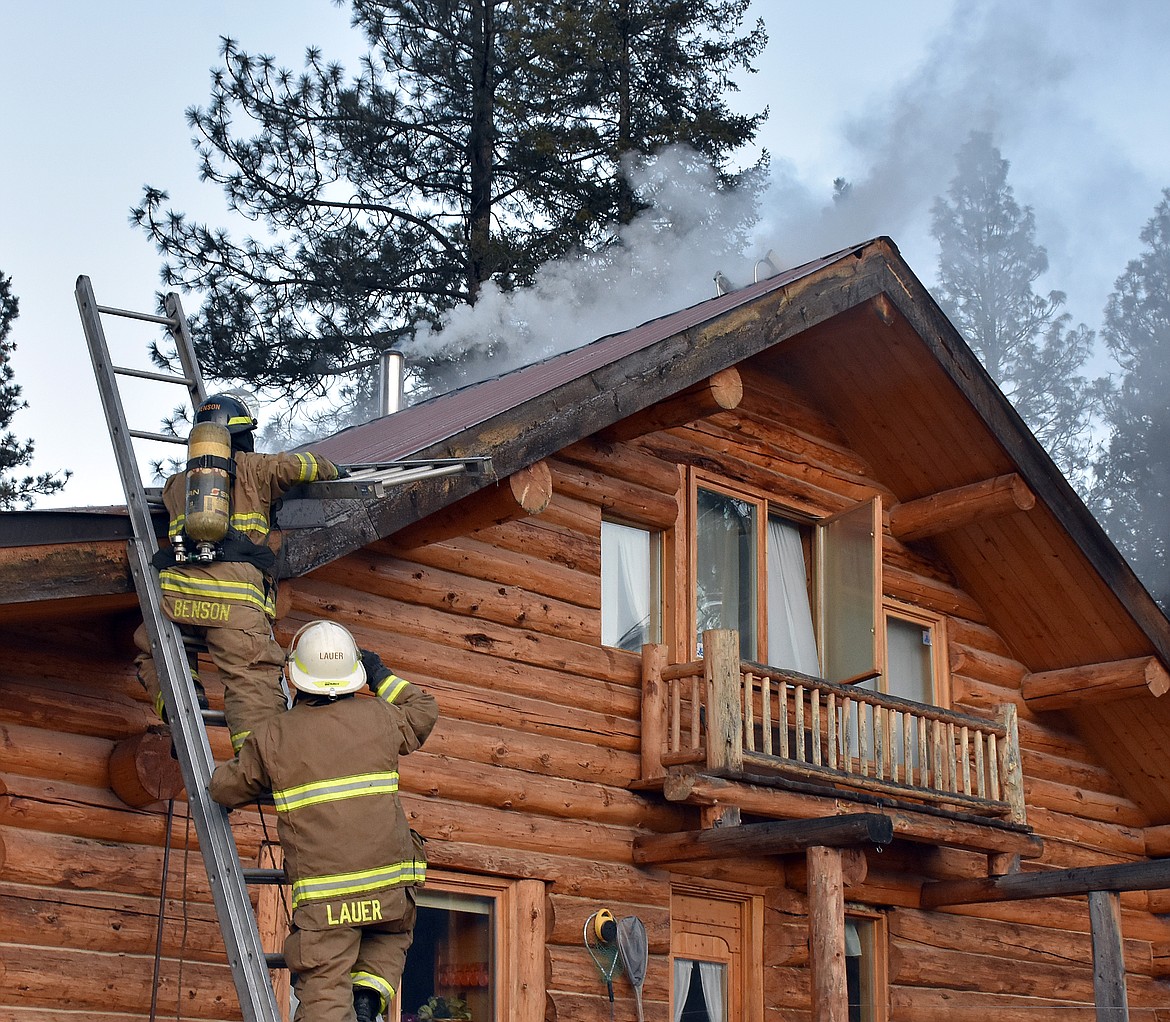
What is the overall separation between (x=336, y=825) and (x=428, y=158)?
65.6ft

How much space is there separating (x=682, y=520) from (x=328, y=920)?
19.6 ft

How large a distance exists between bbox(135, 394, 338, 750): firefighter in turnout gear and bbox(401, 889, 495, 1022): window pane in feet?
8.46

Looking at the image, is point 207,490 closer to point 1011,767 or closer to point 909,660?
point 1011,767

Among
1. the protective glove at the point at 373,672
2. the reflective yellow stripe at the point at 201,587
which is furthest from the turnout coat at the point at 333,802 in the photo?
the reflective yellow stripe at the point at 201,587

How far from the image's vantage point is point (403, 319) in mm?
24703

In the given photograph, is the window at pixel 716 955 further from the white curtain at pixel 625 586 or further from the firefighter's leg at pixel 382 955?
the firefighter's leg at pixel 382 955

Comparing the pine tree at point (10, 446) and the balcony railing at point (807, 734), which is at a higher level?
the pine tree at point (10, 446)

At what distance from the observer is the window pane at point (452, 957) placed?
9.36 meters

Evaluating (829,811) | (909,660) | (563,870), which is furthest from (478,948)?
(909,660)

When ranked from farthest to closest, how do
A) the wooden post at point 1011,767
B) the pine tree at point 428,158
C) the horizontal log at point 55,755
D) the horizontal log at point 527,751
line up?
the pine tree at point 428,158 < the wooden post at point 1011,767 < the horizontal log at point 527,751 < the horizontal log at point 55,755

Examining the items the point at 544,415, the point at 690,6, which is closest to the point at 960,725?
the point at 544,415

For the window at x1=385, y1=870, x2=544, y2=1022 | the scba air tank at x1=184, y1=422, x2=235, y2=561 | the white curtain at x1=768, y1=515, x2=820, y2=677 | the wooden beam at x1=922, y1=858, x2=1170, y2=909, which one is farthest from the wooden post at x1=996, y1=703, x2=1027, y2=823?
the scba air tank at x1=184, y1=422, x2=235, y2=561

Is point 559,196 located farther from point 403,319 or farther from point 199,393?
point 199,393

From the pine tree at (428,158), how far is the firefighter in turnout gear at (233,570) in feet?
53.4
